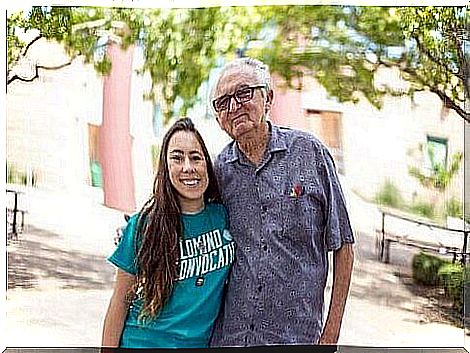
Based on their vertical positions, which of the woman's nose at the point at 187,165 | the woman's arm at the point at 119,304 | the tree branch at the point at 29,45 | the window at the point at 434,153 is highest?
the tree branch at the point at 29,45

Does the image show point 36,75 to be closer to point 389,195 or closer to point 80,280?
point 80,280

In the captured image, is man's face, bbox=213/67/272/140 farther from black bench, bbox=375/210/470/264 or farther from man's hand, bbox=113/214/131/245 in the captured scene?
black bench, bbox=375/210/470/264

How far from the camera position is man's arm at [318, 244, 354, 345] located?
416 cm

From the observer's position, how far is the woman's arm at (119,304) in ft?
13.6

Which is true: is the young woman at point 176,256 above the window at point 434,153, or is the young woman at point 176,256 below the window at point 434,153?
below

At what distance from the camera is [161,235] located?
13.5ft

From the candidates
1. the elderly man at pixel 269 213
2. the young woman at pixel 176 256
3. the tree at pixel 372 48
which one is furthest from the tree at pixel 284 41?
the young woman at pixel 176 256

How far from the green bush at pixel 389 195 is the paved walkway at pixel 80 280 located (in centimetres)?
5

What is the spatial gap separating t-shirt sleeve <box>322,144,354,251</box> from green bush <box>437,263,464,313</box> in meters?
0.38

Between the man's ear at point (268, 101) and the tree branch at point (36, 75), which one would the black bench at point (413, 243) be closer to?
the man's ear at point (268, 101)

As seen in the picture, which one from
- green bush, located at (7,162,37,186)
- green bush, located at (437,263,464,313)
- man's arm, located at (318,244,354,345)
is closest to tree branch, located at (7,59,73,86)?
green bush, located at (7,162,37,186)

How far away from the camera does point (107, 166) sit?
13.7 ft

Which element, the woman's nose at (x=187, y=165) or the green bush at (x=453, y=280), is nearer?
the woman's nose at (x=187, y=165)

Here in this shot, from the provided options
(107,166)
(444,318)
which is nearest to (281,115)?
(107,166)
